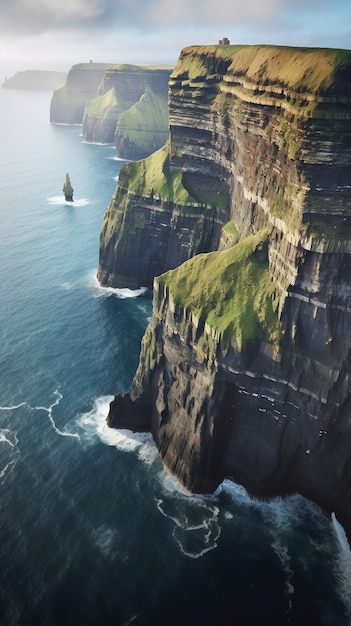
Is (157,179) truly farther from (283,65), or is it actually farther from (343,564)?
(343,564)

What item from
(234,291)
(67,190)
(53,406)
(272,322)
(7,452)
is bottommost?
(7,452)

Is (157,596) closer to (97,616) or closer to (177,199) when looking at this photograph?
(97,616)

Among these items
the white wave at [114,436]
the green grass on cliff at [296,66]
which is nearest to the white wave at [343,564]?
the white wave at [114,436]

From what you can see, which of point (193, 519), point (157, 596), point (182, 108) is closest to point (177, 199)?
point (182, 108)

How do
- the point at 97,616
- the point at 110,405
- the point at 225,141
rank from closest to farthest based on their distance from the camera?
the point at 97,616 → the point at 110,405 → the point at 225,141

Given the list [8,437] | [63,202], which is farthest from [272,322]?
[63,202]
